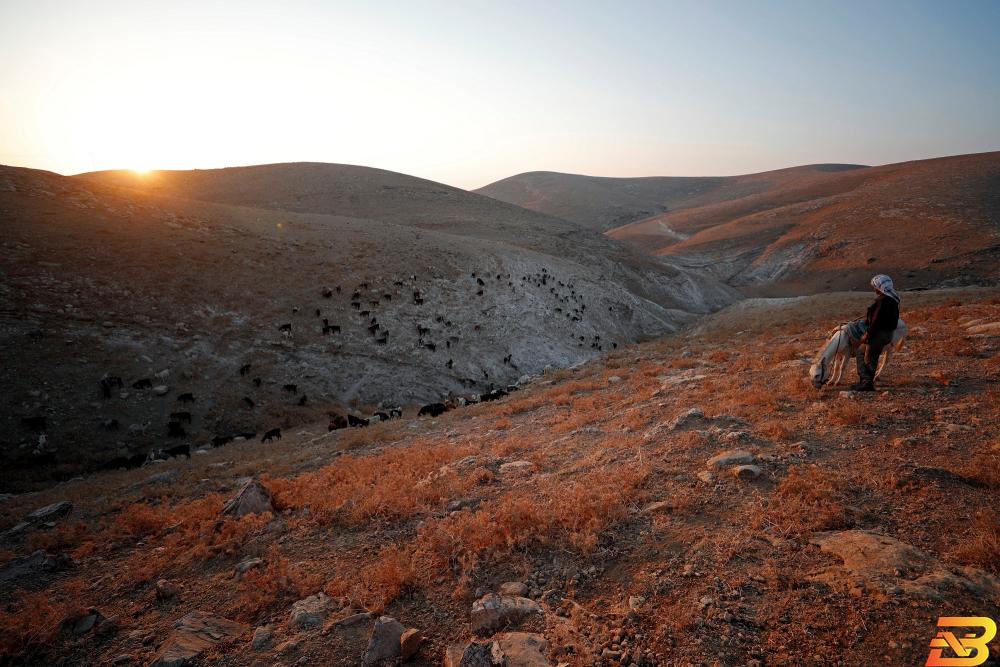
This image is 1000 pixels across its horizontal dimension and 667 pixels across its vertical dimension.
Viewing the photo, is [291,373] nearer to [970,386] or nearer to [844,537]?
[844,537]

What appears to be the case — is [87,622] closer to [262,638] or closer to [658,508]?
[262,638]

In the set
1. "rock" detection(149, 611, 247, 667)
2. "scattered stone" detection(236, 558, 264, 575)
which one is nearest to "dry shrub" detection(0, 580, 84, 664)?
"rock" detection(149, 611, 247, 667)

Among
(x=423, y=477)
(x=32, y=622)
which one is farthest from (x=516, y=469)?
(x=32, y=622)

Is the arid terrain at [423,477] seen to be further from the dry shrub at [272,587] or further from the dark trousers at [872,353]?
the dark trousers at [872,353]

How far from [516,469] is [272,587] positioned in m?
4.63

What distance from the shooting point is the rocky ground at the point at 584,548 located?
4309mm

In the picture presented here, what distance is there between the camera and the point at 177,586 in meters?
6.50

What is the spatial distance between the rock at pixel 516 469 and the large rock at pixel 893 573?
4.90 metres

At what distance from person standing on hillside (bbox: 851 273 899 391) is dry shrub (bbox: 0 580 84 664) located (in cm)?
1419

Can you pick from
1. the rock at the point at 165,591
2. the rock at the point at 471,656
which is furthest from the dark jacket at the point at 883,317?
the rock at the point at 165,591

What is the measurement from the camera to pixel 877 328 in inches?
Answer: 362

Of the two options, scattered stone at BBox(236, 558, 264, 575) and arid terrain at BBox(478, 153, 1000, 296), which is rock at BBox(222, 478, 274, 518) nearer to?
scattered stone at BBox(236, 558, 264, 575)

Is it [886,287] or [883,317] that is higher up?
[886,287]

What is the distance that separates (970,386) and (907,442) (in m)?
3.53
